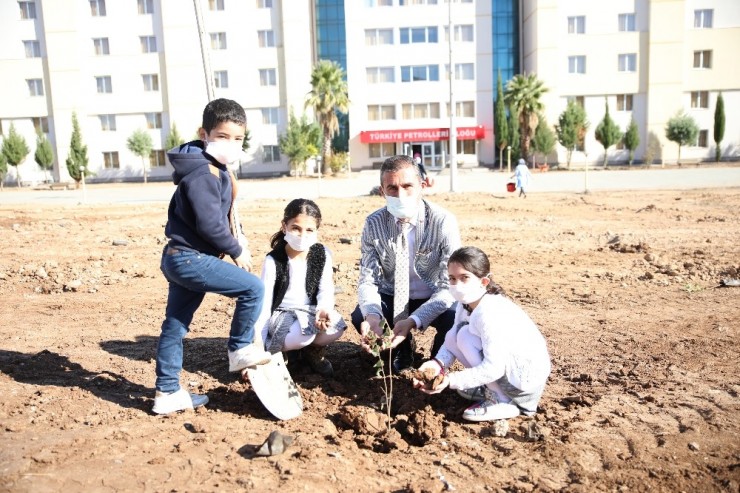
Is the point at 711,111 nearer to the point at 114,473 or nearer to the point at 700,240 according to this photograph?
the point at 700,240

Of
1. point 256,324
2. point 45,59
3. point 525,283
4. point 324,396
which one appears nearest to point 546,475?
point 324,396

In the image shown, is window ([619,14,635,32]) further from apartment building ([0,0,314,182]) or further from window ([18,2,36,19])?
window ([18,2,36,19])

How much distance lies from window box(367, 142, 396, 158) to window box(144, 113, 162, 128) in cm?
1832

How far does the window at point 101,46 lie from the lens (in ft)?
165

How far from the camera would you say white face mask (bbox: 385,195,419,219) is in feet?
13.7

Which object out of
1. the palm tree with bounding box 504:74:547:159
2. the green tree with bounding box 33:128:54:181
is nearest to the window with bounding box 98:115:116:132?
the green tree with bounding box 33:128:54:181

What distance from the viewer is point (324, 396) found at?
13.1 ft

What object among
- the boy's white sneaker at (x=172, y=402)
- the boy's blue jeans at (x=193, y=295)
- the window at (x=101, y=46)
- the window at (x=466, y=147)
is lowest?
the boy's white sneaker at (x=172, y=402)

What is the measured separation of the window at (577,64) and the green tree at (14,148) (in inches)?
1817

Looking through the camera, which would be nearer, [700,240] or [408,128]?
[700,240]

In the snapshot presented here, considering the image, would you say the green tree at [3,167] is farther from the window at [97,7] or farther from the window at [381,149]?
the window at [381,149]

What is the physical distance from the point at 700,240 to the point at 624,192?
41.0 feet

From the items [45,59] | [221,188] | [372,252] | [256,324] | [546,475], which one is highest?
[45,59]

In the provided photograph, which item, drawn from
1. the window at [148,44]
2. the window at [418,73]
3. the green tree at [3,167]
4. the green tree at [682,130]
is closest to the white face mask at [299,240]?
the window at [418,73]
